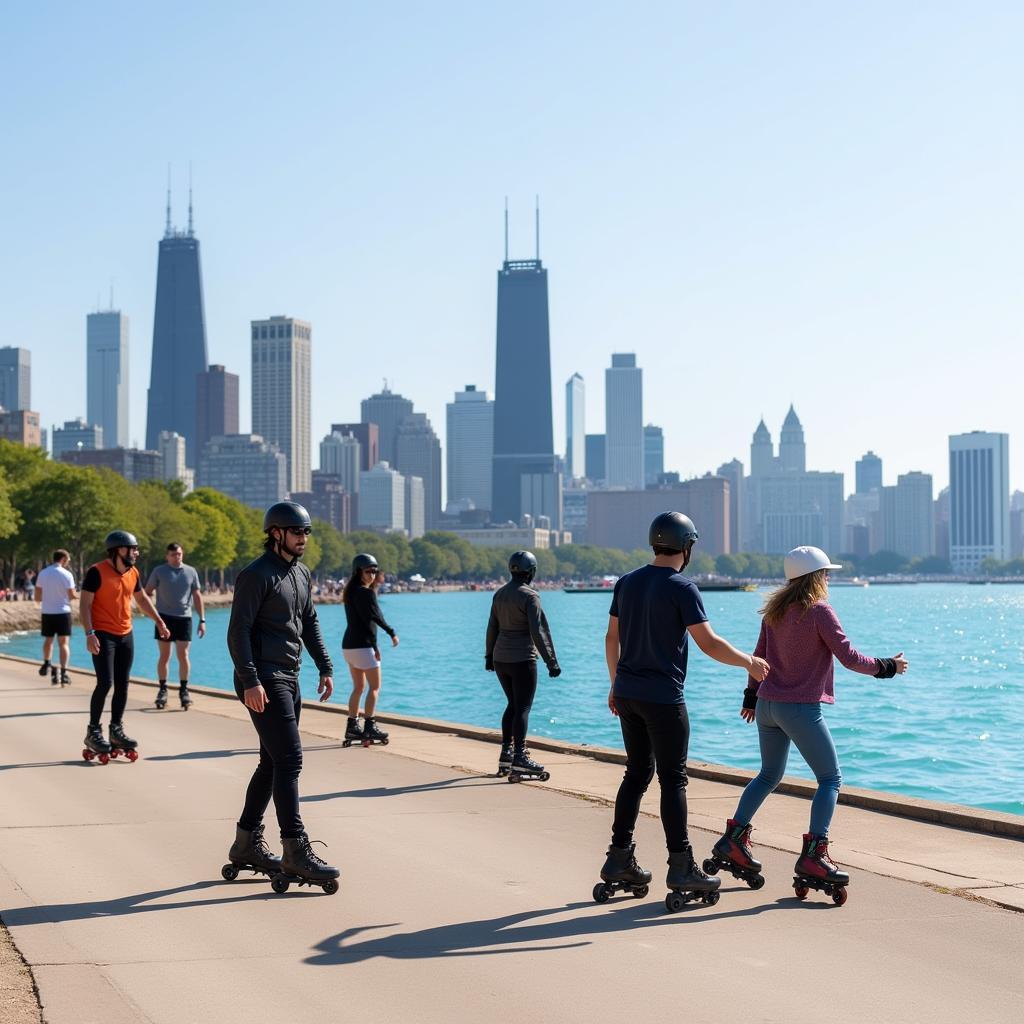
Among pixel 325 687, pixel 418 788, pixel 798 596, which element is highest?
pixel 798 596

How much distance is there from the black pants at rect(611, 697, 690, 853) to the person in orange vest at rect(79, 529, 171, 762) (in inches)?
268

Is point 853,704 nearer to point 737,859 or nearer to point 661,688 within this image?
point 737,859

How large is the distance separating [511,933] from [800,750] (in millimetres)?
1815

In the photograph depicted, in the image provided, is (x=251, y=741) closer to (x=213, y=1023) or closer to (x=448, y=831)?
(x=448, y=831)

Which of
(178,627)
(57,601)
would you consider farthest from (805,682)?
(57,601)

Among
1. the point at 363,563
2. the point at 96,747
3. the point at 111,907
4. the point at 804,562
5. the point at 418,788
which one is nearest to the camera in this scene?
the point at 111,907

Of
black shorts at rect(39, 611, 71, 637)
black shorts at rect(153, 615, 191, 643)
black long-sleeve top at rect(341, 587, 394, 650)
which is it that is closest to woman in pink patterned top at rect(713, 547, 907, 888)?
black long-sleeve top at rect(341, 587, 394, 650)

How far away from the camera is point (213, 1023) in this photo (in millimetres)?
5500

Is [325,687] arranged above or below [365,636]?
above

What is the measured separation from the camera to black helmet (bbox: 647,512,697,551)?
25.2 ft

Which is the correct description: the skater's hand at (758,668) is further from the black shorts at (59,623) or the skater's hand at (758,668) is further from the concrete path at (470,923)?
the black shorts at (59,623)

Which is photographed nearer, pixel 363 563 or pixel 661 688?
pixel 661 688

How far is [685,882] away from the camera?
24.2 feet

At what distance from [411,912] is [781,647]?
238cm
